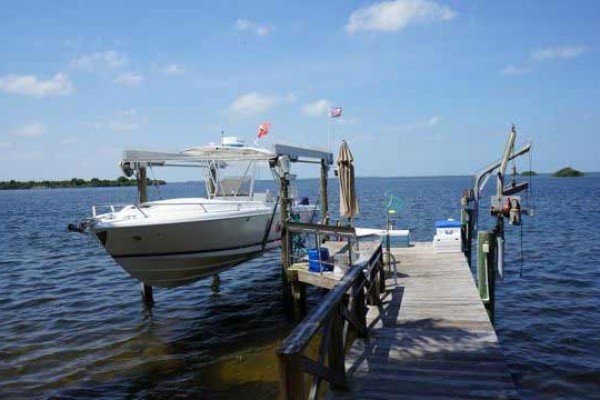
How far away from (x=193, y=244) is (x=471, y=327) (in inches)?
254

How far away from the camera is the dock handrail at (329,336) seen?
3.86 meters

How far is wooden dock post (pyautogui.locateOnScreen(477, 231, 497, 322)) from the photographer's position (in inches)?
387

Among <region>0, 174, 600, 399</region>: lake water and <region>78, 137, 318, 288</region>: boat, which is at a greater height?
<region>78, 137, 318, 288</region>: boat

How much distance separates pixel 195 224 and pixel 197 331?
2.52m

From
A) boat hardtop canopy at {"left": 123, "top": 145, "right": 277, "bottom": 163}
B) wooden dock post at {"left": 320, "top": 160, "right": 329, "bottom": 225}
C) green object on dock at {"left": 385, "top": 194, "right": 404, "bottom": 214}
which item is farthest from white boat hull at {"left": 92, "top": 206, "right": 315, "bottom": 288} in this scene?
green object on dock at {"left": 385, "top": 194, "right": 404, "bottom": 214}

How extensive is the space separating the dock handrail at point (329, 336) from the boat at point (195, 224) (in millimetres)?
4577

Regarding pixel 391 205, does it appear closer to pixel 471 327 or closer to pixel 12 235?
pixel 471 327

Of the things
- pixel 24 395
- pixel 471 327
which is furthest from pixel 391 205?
pixel 24 395

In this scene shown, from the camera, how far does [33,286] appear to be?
16.6m

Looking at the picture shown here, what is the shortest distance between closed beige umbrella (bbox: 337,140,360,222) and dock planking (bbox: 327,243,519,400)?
274 cm

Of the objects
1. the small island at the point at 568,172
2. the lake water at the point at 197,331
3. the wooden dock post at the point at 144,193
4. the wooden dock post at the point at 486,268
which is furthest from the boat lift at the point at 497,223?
the small island at the point at 568,172

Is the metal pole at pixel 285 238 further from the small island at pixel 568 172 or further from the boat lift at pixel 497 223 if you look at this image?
the small island at pixel 568 172

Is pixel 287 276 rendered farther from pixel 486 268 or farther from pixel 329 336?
pixel 329 336

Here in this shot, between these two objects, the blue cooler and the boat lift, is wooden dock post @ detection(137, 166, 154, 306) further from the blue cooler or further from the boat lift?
the boat lift
